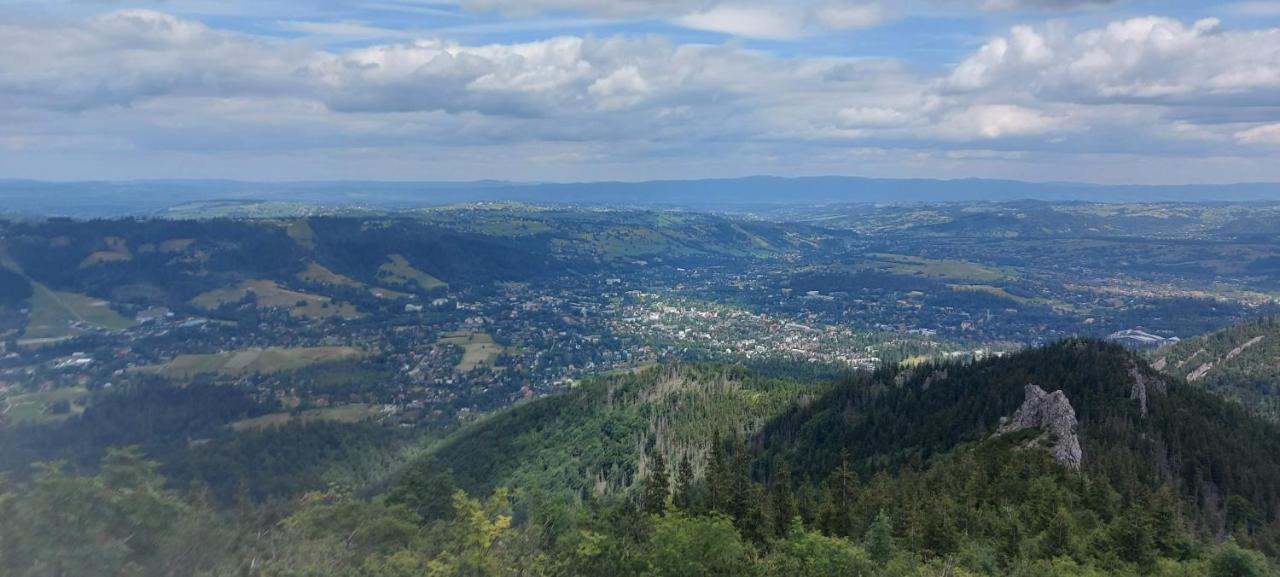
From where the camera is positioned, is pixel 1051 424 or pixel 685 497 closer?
pixel 685 497

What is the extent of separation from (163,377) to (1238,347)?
795 ft

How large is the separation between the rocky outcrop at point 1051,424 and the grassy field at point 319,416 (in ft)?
431

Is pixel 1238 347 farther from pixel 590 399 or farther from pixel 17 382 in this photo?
pixel 17 382

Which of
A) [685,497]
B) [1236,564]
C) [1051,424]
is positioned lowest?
[685,497]

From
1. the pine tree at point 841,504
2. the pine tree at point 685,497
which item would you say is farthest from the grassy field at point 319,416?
the pine tree at point 841,504

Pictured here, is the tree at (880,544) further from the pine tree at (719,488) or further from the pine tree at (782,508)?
the pine tree at (719,488)

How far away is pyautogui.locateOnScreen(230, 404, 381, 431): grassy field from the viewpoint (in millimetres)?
159875

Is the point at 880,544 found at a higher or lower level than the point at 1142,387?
higher

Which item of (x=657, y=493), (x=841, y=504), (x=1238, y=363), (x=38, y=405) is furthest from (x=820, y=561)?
(x=38, y=405)

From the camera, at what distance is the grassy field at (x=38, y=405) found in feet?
480

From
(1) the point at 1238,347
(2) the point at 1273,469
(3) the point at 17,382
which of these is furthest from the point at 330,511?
(1) the point at 1238,347

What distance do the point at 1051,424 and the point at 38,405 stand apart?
18346 centimetres

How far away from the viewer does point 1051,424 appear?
76.4m

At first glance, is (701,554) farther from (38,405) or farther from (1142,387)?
(38,405)
